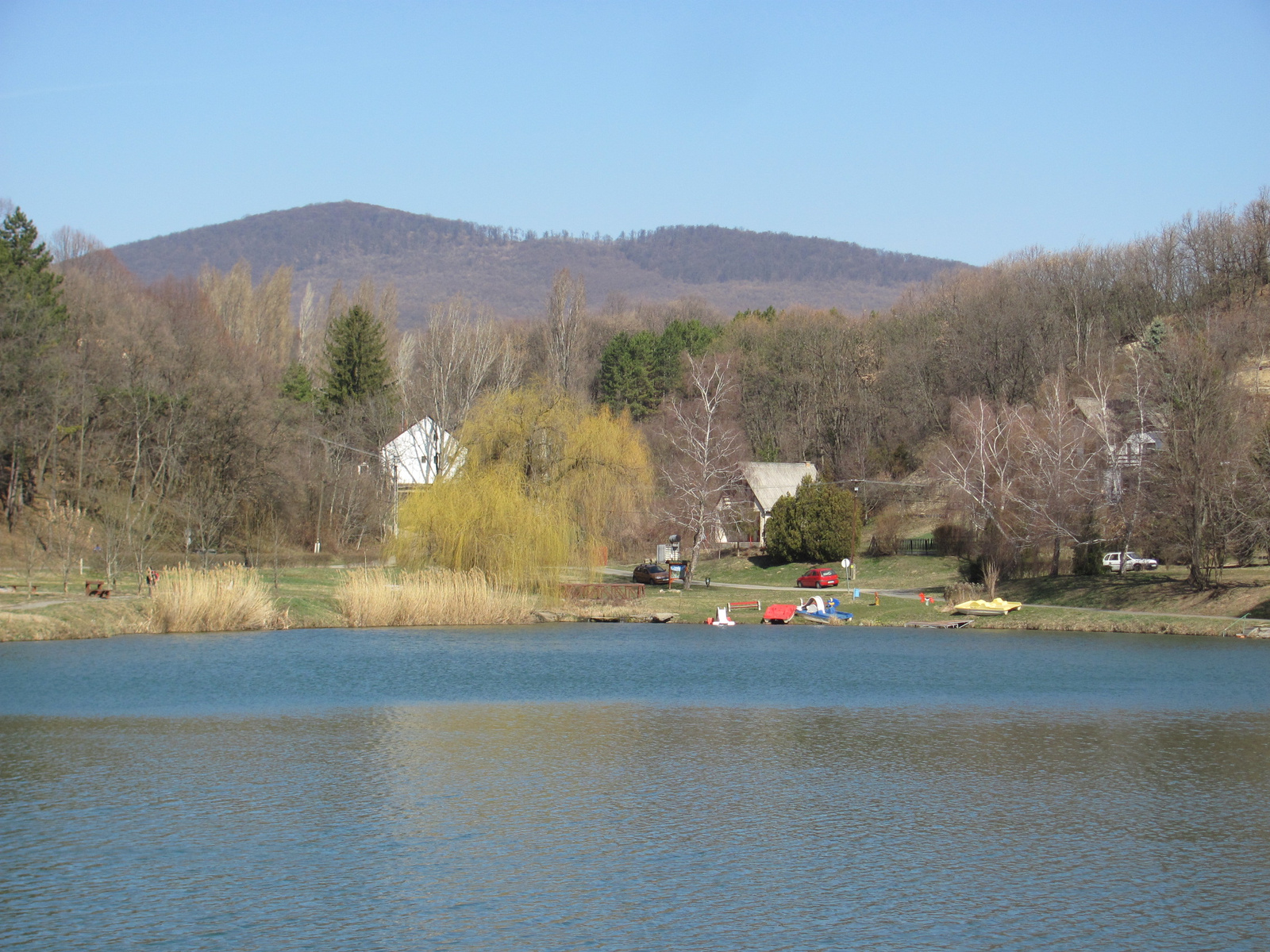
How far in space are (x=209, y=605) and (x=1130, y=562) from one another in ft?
145

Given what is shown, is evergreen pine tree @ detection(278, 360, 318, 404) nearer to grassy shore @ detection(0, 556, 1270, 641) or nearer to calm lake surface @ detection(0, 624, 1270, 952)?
grassy shore @ detection(0, 556, 1270, 641)

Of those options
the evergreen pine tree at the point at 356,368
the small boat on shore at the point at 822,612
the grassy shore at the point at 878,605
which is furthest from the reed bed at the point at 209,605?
the evergreen pine tree at the point at 356,368

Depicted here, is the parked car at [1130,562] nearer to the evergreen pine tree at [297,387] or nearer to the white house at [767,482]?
the white house at [767,482]

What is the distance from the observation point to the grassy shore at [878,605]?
Result: 35250mm

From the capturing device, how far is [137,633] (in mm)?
35938

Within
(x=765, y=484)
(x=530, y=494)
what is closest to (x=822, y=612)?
(x=530, y=494)

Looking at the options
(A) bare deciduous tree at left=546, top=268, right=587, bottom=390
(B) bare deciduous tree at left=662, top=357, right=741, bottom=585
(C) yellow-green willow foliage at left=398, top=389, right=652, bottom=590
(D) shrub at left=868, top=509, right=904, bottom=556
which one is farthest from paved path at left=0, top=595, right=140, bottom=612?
(A) bare deciduous tree at left=546, top=268, right=587, bottom=390

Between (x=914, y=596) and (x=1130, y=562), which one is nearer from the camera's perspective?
(x=914, y=596)

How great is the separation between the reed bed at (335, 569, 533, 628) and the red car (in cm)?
2008

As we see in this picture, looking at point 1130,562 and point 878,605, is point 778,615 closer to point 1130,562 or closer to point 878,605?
point 878,605

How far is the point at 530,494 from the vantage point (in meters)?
47.8

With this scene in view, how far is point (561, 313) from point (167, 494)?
48275 mm

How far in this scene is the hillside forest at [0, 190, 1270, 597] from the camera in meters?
45.9

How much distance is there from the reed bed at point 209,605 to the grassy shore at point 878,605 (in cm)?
65
